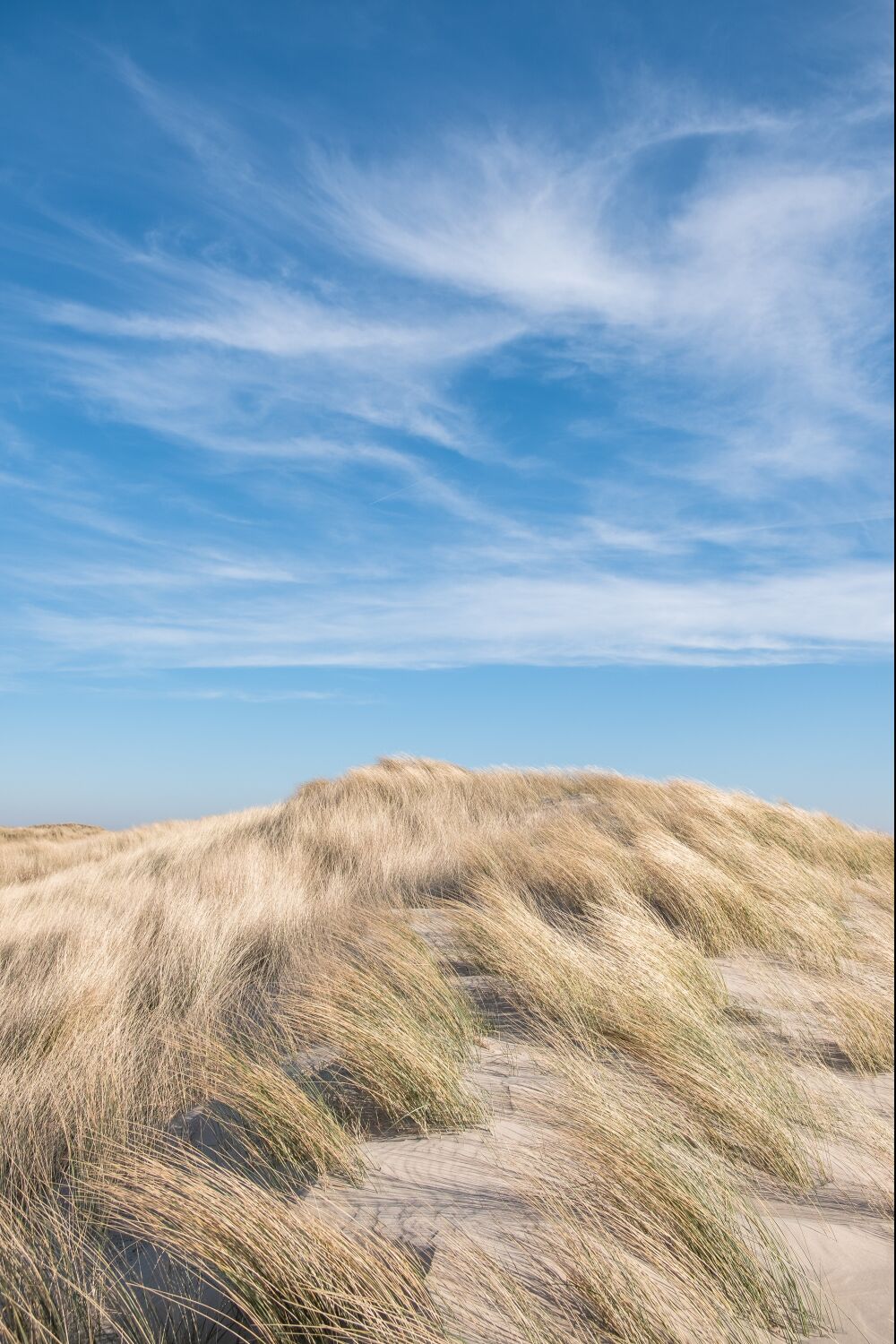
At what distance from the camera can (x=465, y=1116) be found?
2670 mm

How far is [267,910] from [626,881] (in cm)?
261

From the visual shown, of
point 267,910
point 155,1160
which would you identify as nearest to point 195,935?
point 267,910

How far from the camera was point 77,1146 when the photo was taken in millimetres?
2754

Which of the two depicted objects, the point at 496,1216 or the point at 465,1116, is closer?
the point at 496,1216

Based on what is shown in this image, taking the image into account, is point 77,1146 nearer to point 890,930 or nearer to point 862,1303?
point 862,1303

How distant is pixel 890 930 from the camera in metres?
5.17

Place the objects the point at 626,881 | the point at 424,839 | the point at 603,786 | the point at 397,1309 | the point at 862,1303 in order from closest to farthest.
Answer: the point at 397,1309
the point at 862,1303
the point at 626,881
the point at 424,839
the point at 603,786

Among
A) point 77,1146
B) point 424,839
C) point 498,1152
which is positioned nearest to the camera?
Result: point 498,1152

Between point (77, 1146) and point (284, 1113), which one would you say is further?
point (77, 1146)

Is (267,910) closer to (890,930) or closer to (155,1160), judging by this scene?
(155,1160)

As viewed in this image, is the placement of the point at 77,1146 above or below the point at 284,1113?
below

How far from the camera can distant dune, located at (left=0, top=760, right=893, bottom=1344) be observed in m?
1.88

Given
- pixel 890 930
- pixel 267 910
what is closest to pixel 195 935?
pixel 267 910

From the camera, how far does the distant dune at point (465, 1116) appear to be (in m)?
1.88
